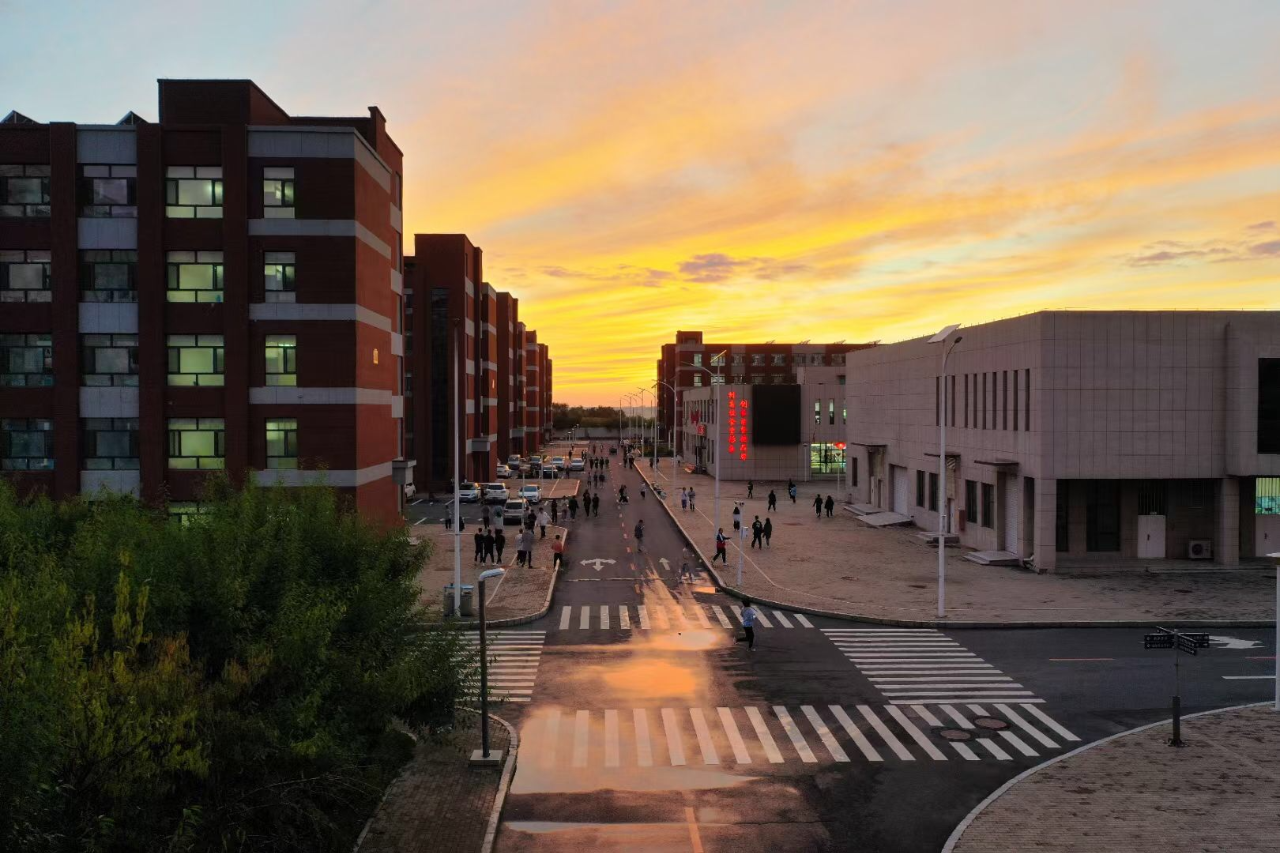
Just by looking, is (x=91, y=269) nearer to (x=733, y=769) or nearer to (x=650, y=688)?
(x=650, y=688)

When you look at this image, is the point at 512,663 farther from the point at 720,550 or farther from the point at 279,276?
the point at 279,276

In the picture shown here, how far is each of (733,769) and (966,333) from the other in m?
37.5

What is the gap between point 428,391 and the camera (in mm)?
74750

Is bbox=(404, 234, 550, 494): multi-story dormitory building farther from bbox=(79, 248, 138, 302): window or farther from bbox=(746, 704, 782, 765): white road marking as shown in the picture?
bbox=(746, 704, 782, 765): white road marking

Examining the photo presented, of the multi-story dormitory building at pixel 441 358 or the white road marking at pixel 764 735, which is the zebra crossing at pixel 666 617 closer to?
the white road marking at pixel 764 735

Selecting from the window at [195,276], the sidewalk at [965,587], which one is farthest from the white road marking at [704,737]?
the window at [195,276]

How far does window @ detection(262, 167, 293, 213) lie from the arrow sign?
3944 cm

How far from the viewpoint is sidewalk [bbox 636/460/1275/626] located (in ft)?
103

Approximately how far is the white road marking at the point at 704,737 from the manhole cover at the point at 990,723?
6455 mm

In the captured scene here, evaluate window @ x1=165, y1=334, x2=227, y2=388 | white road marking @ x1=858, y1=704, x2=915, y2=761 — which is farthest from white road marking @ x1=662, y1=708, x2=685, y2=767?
window @ x1=165, y1=334, x2=227, y2=388

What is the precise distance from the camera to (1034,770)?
17422mm

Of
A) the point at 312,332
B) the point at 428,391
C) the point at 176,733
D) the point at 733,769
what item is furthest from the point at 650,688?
the point at 428,391

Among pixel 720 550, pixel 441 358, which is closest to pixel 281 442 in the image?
pixel 720 550

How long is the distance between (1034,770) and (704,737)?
22.3 feet
